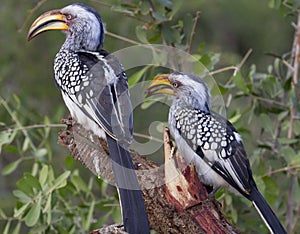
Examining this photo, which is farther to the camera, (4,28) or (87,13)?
(4,28)

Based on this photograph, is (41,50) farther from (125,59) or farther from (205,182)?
(205,182)

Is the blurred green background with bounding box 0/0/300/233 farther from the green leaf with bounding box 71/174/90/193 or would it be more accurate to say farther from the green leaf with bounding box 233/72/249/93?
the green leaf with bounding box 71/174/90/193

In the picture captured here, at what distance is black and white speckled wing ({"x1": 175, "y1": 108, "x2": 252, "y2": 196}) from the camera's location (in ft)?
10.6

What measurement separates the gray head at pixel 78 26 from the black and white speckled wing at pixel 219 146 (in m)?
0.66

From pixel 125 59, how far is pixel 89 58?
1.93 feet

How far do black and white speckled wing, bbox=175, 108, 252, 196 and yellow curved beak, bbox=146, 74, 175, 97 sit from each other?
27cm

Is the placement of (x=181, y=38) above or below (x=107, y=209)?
above

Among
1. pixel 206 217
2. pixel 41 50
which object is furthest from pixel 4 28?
pixel 206 217

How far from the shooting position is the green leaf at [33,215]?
11.7ft

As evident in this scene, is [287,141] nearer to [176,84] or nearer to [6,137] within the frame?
[176,84]

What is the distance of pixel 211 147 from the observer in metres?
3.31

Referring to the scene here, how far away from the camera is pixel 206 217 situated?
2.85 metres

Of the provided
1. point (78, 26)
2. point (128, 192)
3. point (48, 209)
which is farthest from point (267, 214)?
point (78, 26)

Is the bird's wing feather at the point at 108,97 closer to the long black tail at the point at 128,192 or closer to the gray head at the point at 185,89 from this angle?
the long black tail at the point at 128,192
